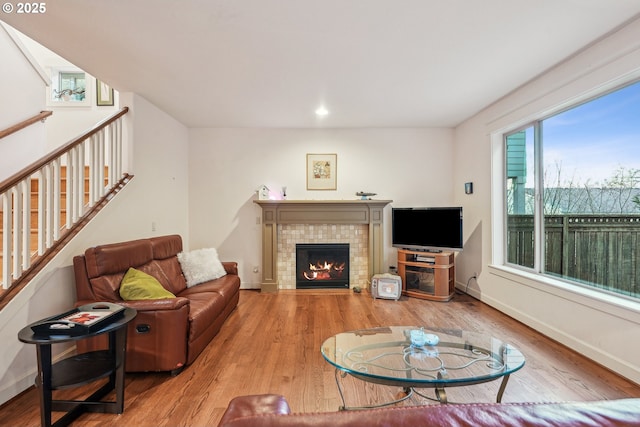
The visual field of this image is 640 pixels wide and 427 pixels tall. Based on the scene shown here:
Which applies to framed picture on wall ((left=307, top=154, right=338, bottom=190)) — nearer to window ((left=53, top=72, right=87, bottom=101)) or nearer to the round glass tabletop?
the round glass tabletop

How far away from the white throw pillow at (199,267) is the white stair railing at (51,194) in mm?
1074

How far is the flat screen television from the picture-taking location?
4.09m

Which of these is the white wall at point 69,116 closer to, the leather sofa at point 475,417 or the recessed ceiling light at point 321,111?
the recessed ceiling light at point 321,111

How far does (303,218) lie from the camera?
461 cm

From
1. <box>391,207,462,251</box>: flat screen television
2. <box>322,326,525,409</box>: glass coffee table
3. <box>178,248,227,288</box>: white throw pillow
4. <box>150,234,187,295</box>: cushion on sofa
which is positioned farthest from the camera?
<box>391,207,462,251</box>: flat screen television

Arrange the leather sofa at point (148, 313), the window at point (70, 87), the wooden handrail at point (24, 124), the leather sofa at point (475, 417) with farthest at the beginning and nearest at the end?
1. the window at point (70, 87)
2. the wooden handrail at point (24, 124)
3. the leather sofa at point (148, 313)
4. the leather sofa at point (475, 417)

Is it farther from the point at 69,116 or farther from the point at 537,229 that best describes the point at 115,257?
the point at 537,229

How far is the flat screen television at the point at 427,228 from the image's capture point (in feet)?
13.4

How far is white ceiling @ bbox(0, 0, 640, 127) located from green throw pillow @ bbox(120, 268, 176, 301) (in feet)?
6.32

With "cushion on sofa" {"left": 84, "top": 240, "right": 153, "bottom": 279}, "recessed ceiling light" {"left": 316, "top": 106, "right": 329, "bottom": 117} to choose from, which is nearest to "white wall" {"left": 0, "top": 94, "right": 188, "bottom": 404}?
"cushion on sofa" {"left": 84, "top": 240, "right": 153, "bottom": 279}

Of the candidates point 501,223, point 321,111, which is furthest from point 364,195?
point 501,223

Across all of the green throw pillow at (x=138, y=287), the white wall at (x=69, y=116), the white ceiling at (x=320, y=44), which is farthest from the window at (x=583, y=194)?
the white wall at (x=69, y=116)

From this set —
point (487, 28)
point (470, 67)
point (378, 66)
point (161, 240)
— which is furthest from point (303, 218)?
point (487, 28)

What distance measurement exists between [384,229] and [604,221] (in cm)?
266
